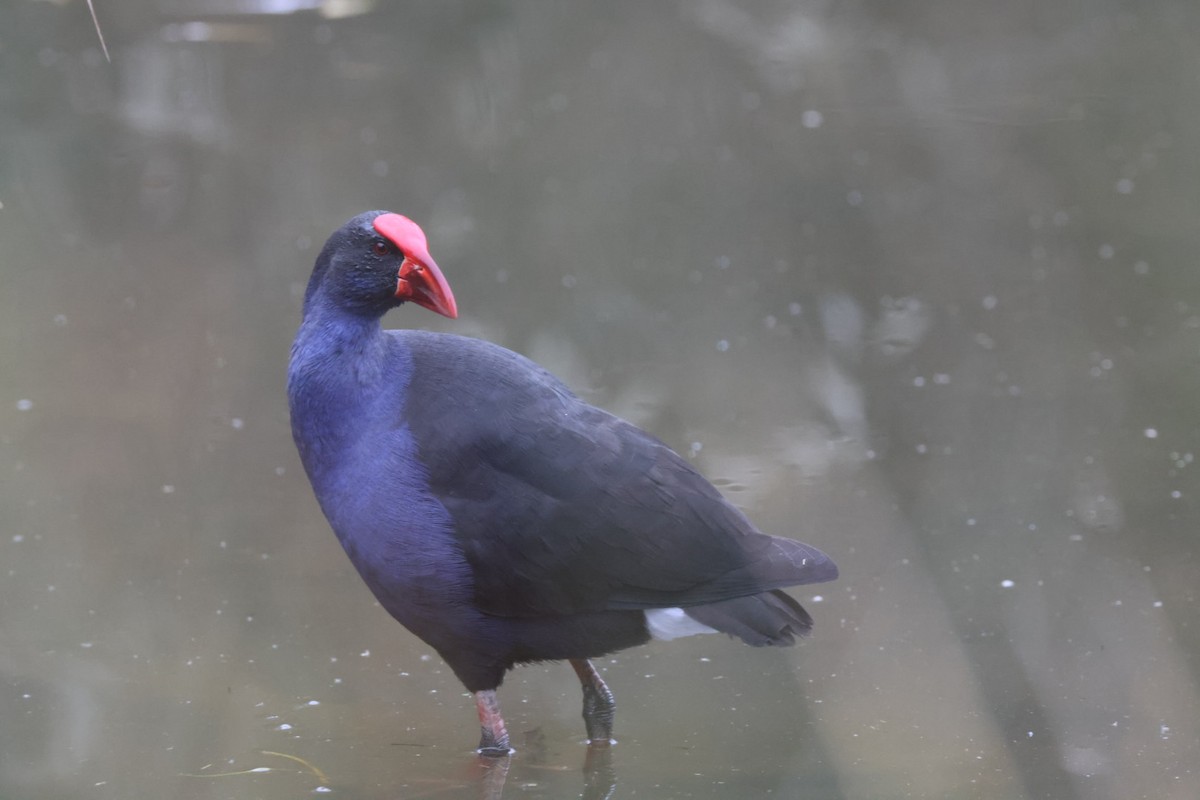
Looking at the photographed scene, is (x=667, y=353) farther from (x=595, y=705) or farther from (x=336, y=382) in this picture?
(x=336, y=382)

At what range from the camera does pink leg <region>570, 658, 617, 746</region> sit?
2.98 meters

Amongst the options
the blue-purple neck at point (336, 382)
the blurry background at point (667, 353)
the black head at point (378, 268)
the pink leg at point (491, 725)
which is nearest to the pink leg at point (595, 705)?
the blurry background at point (667, 353)

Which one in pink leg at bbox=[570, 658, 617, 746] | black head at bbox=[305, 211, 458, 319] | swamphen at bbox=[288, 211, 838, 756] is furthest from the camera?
pink leg at bbox=[570, 658, 617, 746]

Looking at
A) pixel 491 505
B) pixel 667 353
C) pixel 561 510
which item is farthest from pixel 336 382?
pixel 667 353

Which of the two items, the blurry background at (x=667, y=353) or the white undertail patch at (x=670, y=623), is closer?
the white undertail patch at (x=670, y=623)

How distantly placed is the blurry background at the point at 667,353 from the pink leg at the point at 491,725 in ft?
0.22

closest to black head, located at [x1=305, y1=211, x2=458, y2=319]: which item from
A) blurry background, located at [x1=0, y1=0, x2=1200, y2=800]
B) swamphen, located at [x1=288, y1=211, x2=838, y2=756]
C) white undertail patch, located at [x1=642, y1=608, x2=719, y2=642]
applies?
swamphen, located at [x1=288, y1=211, x2=838, y2=756]

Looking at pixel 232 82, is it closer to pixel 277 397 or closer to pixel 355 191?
pixel 355 191

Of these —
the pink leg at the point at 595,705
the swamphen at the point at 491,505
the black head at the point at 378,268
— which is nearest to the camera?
the swamphen at the point at 491,505

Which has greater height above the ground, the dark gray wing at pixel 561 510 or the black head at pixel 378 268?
the black head at pixel 378 268

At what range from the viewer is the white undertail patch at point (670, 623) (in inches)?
112

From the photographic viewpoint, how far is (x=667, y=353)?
4.68 meters

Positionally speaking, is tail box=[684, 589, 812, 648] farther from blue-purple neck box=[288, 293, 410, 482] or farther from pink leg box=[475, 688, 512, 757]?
blue-purple neck box=[288, 293, 410, 482]

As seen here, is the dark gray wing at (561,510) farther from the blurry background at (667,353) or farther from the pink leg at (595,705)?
the blurry background at (667,353)
